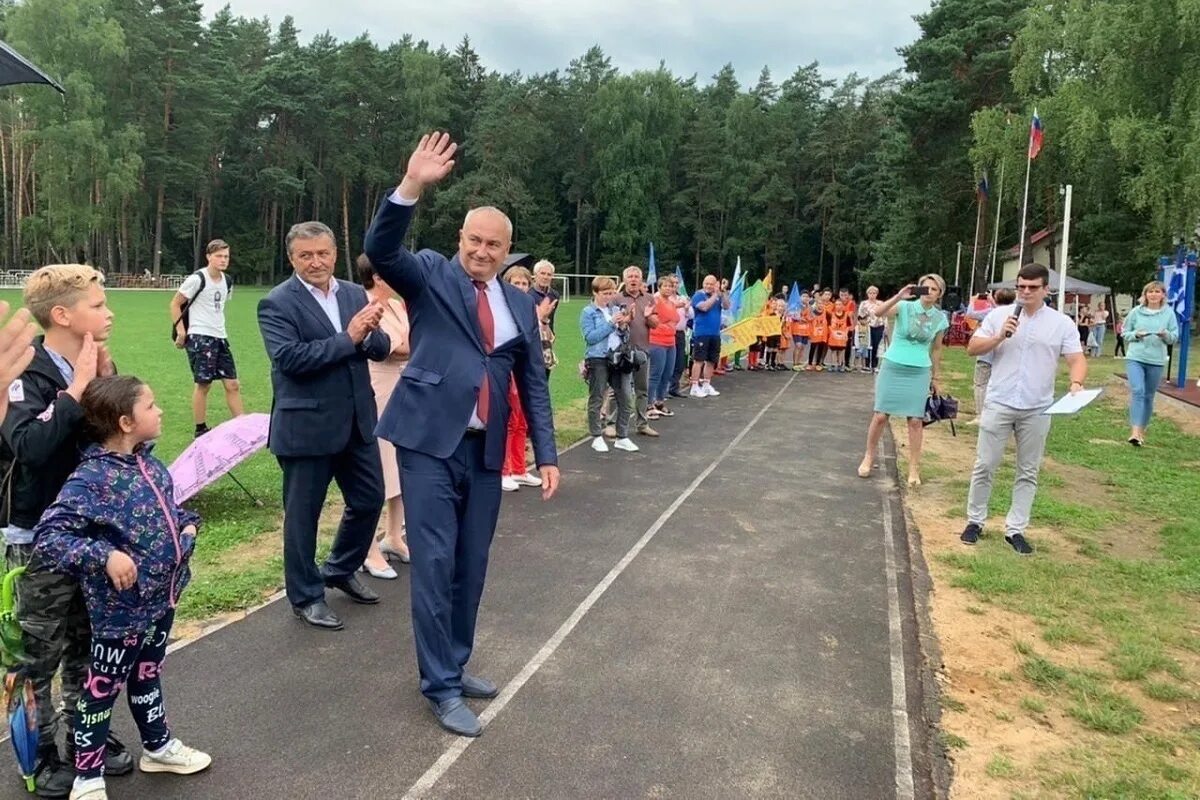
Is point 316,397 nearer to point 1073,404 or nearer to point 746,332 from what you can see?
point 1073,404

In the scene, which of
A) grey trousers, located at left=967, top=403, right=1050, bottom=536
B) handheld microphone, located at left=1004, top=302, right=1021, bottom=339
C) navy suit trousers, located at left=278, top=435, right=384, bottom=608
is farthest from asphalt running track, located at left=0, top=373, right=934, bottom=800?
handheld microphone, located at left=1004, top=302, right=1021, bottom=339

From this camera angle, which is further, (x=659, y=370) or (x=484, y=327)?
(x=659, y=370)

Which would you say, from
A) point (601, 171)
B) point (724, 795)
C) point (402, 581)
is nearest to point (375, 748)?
point (724, 795)

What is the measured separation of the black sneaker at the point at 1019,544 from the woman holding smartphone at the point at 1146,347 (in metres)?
5.51

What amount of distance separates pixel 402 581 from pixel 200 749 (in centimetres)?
193

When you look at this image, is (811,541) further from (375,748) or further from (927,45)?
(927,45)

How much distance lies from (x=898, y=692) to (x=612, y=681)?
4.42ft

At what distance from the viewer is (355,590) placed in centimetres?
476

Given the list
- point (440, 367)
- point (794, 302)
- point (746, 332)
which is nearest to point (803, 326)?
Answer: point (794, 302)

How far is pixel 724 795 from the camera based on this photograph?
3.09m

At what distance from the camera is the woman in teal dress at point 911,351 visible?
785 cm

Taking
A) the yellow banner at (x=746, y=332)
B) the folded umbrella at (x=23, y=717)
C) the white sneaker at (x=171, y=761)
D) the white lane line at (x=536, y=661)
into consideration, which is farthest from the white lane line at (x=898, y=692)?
the yellow banner at (x=746, y=332)

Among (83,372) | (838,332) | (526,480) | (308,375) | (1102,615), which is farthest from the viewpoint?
(838,332)

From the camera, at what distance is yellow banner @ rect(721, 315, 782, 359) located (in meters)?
18.0
